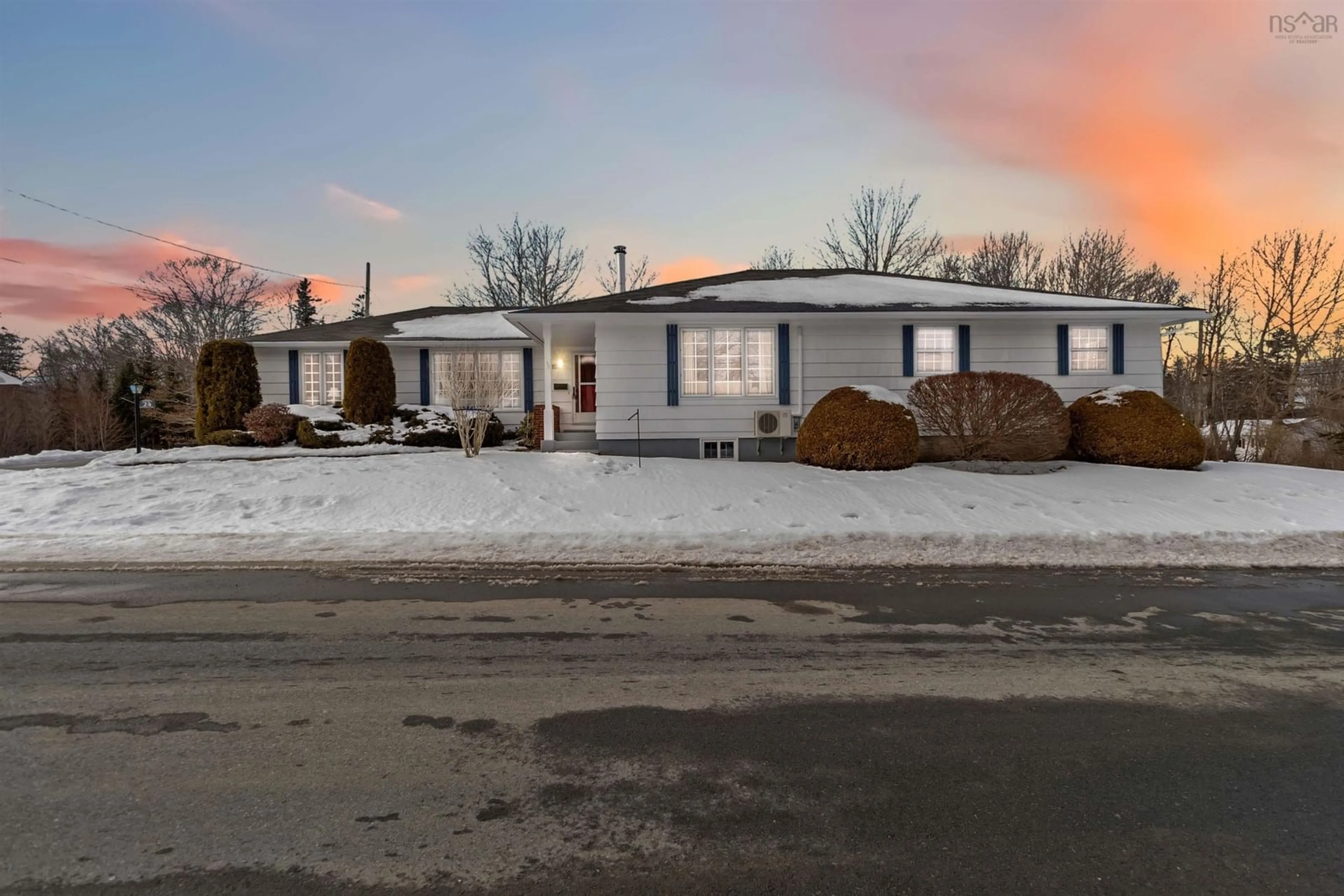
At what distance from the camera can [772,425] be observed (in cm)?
1374

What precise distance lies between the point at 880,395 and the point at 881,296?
390 cm

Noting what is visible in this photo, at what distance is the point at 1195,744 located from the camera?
2.94 metres

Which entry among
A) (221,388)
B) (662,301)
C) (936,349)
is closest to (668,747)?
(662,301)

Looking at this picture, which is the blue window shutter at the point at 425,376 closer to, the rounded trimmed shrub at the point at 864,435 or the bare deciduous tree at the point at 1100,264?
the rounded trimmed shrub at the point at 864,435

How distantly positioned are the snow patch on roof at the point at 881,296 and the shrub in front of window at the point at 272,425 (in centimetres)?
983

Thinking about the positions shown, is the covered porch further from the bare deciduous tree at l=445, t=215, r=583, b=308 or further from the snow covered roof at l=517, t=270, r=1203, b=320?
the bare deciduous tree at l=445, t=215, r=583, b=308

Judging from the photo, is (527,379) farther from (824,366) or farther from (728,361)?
(824,366)

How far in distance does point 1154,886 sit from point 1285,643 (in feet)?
12.0

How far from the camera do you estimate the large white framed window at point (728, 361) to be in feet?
46.2

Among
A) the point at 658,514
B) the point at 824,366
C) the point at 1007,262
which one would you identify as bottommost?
the point at 658,514

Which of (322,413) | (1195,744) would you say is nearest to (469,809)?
(1195,744)

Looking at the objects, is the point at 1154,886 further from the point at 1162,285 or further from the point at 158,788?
the point at 1162,285

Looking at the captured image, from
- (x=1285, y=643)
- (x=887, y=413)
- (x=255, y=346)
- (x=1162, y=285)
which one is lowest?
(x=1285, y=643)

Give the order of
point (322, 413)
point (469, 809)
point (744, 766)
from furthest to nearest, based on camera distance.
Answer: point (322, 413)
point (744, 766)
point (469, 809)
